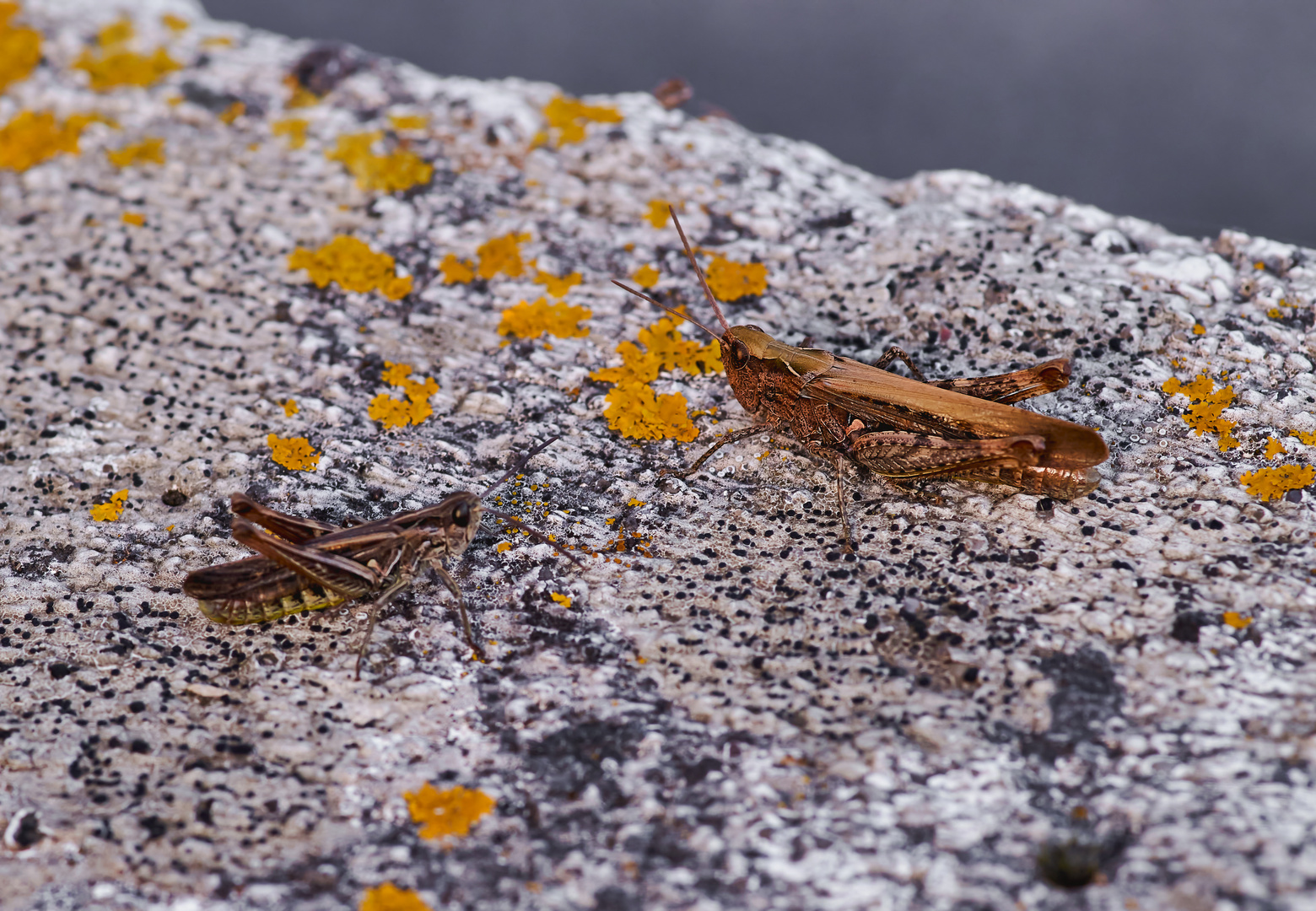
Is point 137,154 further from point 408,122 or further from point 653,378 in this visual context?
point 653,378

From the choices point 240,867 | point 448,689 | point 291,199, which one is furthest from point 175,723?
point 291,199

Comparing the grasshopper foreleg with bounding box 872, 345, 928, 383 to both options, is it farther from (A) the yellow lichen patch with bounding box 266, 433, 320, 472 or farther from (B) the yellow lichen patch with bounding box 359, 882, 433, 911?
(B) the yellow lichen patch with bounding box 359, 882, 433, 911

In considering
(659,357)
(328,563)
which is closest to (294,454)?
(328,563)

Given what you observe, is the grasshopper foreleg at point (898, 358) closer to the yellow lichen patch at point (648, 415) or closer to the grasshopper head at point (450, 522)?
the yellow lichen patch at point (648, 415)

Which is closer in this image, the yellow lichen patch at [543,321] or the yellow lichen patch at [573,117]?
the yellow lichen patch at [543,321]

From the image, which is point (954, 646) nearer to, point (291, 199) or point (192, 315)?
point (192, 315)

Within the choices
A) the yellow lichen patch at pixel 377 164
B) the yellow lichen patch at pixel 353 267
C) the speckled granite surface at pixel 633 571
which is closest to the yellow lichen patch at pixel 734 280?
the speckled granite surface at pixel 633 571
